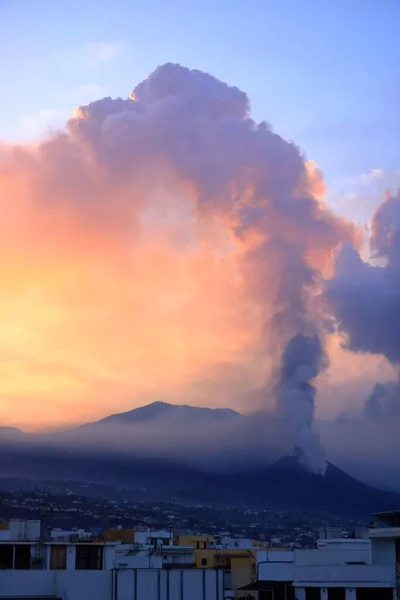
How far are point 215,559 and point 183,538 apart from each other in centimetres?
2569

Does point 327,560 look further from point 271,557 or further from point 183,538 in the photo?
point 183,538

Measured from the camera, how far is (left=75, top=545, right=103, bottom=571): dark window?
57.8 metres

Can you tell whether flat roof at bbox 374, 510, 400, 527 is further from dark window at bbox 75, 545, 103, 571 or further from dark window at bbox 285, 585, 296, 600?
dark window at bbox 75, 545, 103, 571

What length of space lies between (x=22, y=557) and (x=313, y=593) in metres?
17.7

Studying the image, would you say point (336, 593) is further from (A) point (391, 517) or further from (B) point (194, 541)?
(B) point (194, 541)

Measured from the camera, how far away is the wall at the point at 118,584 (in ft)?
163

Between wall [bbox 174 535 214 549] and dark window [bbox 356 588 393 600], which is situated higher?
wall [bbox 174 535 214 549]

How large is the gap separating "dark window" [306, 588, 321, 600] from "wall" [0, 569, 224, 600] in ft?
19.2

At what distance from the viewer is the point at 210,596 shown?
5266 centimetres

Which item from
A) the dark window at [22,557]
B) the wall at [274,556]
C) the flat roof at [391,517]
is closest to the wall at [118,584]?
the dark window at [22,557]

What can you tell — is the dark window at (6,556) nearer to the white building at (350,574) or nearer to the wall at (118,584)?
the wall at (118,584)

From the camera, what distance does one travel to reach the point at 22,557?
5659 cm

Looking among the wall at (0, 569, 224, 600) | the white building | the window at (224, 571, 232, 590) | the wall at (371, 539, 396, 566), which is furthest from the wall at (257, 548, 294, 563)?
the wall at (371, 539, 396, 566)

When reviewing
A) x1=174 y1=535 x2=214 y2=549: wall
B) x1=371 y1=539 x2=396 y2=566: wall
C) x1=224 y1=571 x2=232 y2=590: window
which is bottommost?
x1=224 y1=571 x2=232 y2=590: window
